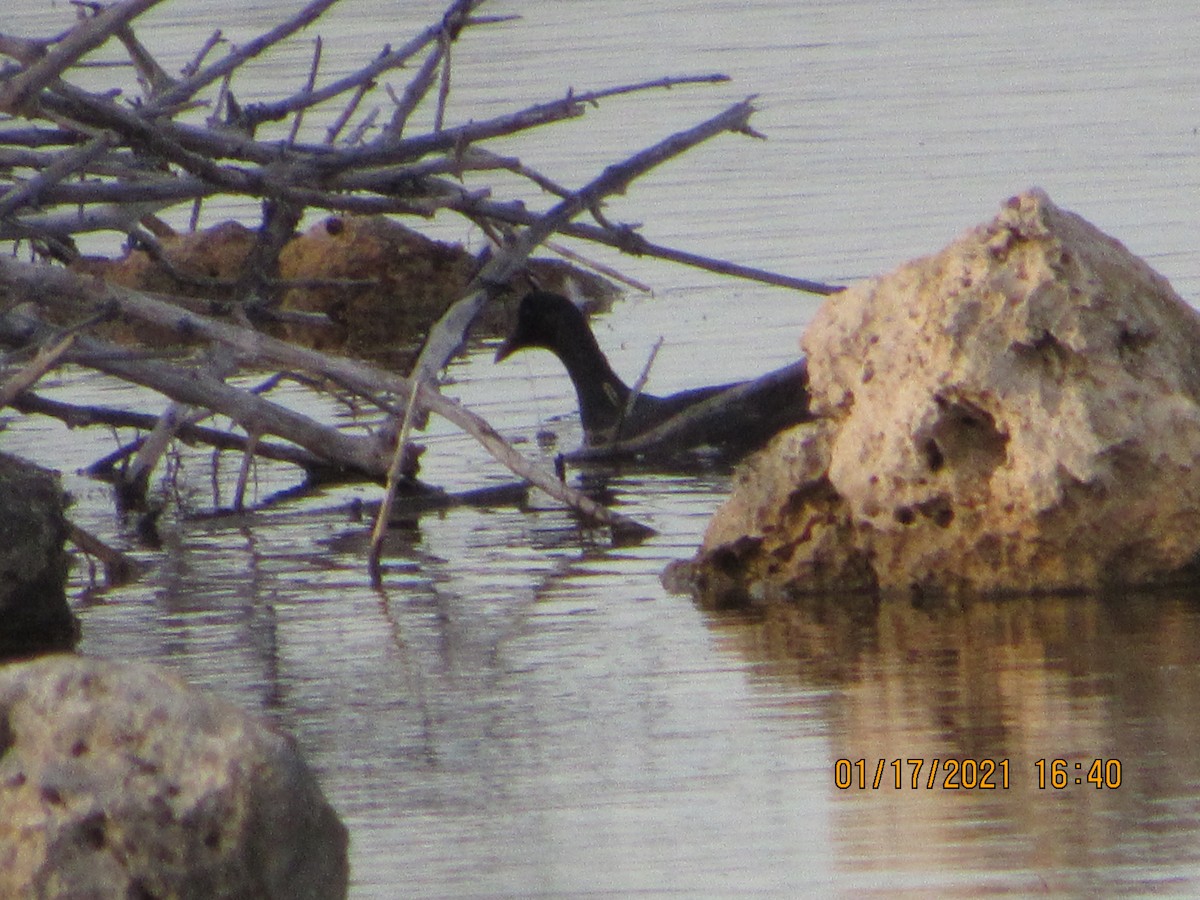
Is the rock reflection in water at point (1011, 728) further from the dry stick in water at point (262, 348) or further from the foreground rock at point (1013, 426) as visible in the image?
the dry stick in water at point (262, 348)

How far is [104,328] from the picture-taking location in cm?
1554

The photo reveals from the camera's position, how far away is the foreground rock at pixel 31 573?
768cm

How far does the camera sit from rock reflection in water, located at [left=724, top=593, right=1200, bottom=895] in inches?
196

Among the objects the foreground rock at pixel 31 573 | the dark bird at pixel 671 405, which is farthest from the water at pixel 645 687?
the dark bird at pixel 671 405

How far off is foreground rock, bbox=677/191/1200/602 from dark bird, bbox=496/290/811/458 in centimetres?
255

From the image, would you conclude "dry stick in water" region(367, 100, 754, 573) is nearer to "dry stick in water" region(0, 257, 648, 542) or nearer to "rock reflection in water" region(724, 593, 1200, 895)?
"dry stick in water" region(0, 257, 648, 542)

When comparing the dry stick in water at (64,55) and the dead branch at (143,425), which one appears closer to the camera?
the dry stick in water at (64,55)

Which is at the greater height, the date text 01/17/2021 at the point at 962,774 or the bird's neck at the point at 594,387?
the bird's neck at the point at 594,387

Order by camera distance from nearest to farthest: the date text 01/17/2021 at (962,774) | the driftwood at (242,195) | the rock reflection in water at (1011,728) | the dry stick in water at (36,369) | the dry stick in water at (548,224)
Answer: the rock reflection in water at (1011,728) → the date text 01/17/2021 at (962,774) → the dry stick in water at (36,369) → the driftwood at (242,195) → the dry stick in water at (548,224)

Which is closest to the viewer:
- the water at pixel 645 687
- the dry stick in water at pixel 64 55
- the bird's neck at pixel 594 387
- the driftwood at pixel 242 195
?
the water at pixel 645 687

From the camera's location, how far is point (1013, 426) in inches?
288

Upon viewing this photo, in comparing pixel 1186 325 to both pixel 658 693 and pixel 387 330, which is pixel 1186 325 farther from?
pixel 387 330

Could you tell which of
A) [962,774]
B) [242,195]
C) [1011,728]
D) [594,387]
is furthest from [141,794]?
[594,387]

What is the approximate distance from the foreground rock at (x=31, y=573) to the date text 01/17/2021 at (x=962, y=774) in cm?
285
